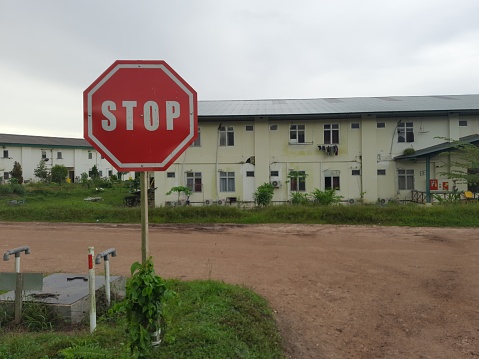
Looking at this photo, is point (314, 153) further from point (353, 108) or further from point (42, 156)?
point (42, 156)

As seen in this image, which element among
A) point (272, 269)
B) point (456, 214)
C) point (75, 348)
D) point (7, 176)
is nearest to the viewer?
point (75, 348)

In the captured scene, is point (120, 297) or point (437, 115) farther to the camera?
point (437, 115)

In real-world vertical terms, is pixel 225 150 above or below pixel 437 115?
below

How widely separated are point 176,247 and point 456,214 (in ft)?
34.0

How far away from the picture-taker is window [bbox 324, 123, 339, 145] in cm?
2158

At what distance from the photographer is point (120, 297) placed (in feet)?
16.9

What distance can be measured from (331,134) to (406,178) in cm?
487

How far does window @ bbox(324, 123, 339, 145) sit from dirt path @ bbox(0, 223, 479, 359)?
372 inches

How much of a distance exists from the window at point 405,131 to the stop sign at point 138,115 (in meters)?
21.1

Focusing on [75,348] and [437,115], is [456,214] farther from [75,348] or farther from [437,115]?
[75,348]

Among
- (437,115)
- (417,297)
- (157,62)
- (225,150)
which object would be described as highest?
(437,115)

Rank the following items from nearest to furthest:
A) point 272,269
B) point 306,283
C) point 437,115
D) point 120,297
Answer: point 120,297, point 306,283, point 272,269, point 437,115

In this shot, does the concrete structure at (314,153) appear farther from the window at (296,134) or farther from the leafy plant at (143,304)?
the leafy plant at (143,304)

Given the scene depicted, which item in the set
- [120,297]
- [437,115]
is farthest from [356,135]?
[120,297]
